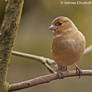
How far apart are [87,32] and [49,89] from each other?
1.05 metres

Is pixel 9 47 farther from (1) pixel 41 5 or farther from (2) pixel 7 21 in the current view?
(1) pixel 41 5

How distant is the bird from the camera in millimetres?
2373

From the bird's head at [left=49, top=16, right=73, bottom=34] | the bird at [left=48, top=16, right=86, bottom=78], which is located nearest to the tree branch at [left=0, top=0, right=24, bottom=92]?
the bird at [left=48, top=16, right=86, bottom=78]

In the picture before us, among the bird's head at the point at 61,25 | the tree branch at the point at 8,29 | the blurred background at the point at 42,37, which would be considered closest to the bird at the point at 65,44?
the bird's head at the point at 61,25

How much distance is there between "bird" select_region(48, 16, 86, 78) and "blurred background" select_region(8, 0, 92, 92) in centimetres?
169

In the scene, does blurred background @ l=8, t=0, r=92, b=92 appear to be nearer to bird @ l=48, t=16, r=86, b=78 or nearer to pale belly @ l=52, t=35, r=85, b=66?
bird @ l=48, t=16, r=86, b=78

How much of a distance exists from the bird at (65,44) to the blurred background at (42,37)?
1689 millimetres

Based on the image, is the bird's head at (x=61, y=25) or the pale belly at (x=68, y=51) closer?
the pale belly at (x=68, y=51)

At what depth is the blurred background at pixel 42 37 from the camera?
432cm

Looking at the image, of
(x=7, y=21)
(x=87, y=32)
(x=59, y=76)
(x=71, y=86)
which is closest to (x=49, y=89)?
(x=71, y=86)

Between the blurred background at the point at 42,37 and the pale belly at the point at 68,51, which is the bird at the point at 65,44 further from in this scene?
the blurred background at the point at 42,37

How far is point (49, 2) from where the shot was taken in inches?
168

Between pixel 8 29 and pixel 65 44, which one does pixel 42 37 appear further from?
pixel 8 29

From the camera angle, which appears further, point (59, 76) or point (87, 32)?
point (87, 32)
